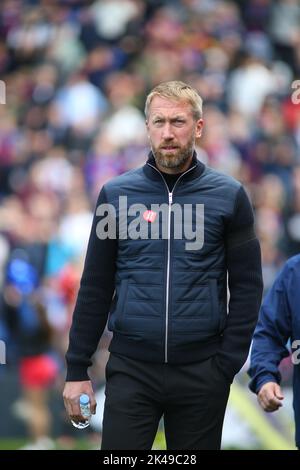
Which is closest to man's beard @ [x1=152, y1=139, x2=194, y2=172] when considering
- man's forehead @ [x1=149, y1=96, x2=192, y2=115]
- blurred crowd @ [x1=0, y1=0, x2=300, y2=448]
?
man's forehead @ [x1=149, y1=96, x2=192, y2=115]

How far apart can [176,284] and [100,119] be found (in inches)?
318

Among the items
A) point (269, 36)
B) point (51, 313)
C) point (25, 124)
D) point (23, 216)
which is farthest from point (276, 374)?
point (269, 36)

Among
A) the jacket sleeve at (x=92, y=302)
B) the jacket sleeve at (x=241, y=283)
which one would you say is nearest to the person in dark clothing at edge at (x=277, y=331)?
the jacket sleeve at (x=241, y=283)

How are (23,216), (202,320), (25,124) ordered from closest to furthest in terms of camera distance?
(202,320), (23,216), (25,124)

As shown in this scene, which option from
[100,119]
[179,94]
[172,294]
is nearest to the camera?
[172,294]

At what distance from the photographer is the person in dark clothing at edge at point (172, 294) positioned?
4.83 meters

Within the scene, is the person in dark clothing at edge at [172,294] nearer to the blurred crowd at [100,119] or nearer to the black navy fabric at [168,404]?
the black navy fabric at [168,404]

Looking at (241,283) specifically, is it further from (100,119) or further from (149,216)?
(100,119)

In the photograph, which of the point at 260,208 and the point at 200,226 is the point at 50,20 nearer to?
the point at 260,208

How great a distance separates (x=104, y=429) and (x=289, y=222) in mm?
6877

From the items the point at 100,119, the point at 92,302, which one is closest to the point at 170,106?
the point at 92,302

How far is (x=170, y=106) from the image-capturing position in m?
4.90

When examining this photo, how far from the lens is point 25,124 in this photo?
515 inches

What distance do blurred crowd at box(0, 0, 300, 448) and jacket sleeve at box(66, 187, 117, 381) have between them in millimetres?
3926
